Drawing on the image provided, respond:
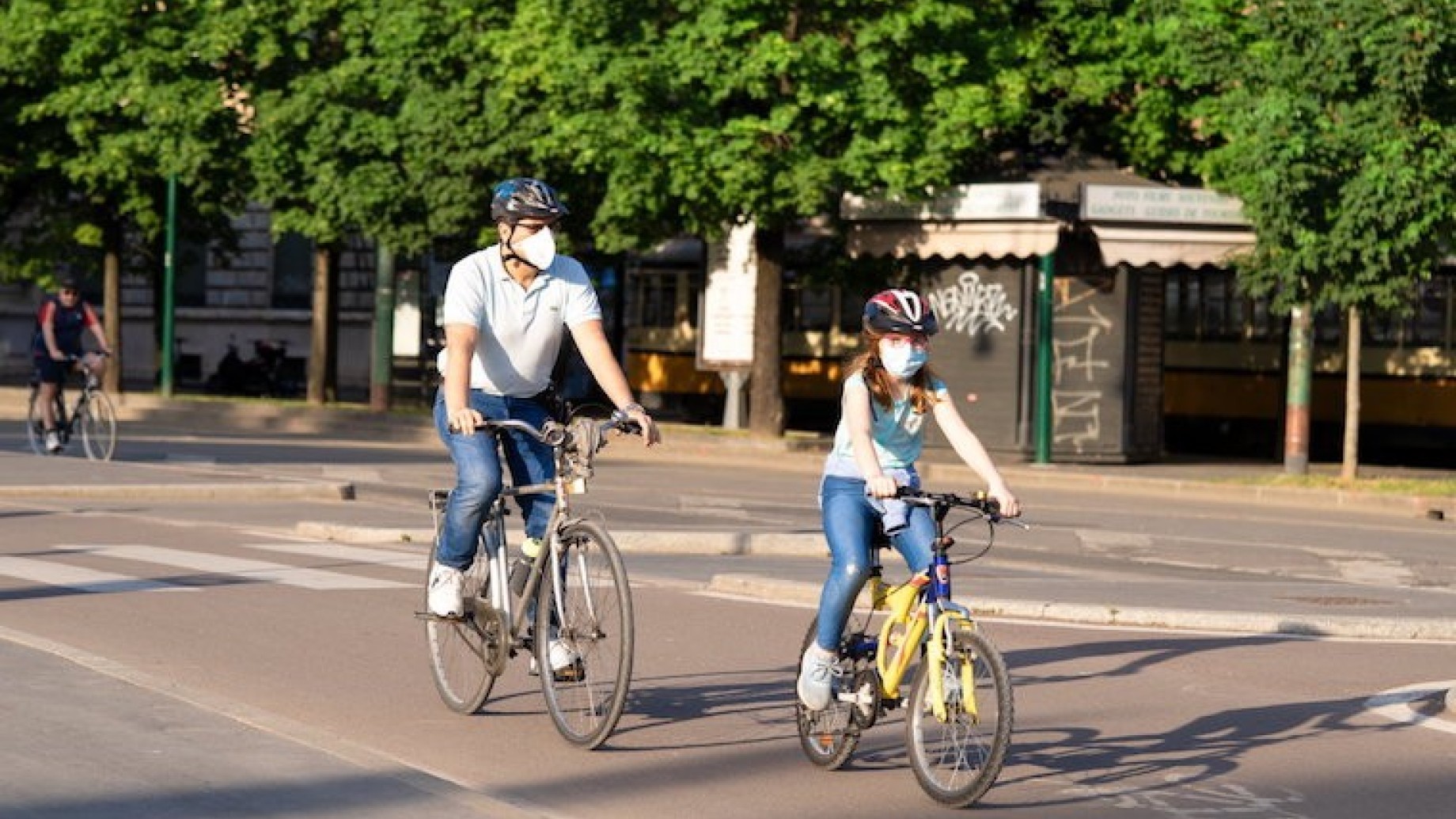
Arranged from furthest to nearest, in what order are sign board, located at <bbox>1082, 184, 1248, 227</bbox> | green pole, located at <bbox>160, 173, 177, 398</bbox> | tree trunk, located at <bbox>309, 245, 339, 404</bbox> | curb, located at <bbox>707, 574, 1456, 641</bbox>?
green pole, located at <bbox>160, 173, 177, 398</bbox>, tree trunk, located at <bbox>309, 245, 339, 404</bbox>, sign board, located at <bbox>1082, 184, 1248, 227</bbox>, curb, located at <bbox>707, 574, 1456, 641</bbox>

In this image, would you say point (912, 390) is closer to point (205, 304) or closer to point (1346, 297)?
point (1346, 297)

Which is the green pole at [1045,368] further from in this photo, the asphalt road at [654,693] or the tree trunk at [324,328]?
the tree trunk at [324,328]

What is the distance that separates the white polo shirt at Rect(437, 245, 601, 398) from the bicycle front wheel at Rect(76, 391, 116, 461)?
17600 mm

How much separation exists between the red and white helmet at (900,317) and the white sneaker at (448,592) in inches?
77.6

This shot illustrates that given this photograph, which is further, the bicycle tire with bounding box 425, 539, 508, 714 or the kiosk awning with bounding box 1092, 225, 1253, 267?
the kiosk awning with bounding box 1092, 225, 1253, 267

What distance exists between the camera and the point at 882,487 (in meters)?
8.31

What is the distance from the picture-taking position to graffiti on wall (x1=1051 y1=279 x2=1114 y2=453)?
112 feet

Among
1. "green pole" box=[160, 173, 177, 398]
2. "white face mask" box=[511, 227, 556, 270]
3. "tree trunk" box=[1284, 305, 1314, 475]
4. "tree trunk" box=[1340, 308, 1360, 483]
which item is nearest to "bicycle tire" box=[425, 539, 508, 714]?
"white face mask" box=[511, 227, 556, 270]

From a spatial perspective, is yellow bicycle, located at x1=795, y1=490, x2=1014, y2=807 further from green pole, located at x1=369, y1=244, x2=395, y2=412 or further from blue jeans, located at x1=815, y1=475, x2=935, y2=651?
green pole, located at x1=369, y1=244, x2=395, y2=412

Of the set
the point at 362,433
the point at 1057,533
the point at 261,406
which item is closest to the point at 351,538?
the point at 1057,533

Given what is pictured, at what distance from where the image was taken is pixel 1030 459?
34125 millimetres

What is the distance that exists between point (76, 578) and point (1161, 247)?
794 inches

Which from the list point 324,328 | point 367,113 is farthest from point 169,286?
point 367,113

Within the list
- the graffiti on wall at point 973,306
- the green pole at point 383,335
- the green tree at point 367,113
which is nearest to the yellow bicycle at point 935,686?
the graffiti on wall at point 973,306
